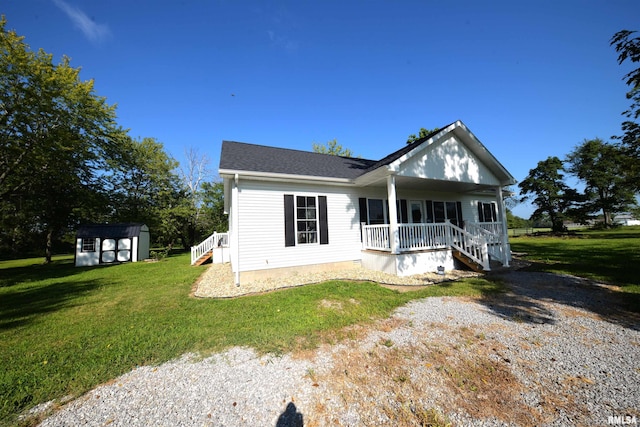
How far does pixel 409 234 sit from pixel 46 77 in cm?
2069

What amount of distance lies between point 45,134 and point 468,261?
75.6ft

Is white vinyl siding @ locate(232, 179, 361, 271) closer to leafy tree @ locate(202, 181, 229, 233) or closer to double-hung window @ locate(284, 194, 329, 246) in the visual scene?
double-hung window @ locate(284, 194, 329, 246)

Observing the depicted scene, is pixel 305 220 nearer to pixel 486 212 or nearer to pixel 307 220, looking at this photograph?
pixel 307 220

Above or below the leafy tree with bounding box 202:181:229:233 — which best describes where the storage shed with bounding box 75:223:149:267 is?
below

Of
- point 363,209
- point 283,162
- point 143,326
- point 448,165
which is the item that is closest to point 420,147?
point 448,165

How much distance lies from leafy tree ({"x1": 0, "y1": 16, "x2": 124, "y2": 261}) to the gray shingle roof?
11271mm

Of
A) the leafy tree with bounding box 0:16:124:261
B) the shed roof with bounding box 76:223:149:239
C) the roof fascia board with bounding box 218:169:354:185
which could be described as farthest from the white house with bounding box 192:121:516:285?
the shed roof with bounding box 76:223:149:239

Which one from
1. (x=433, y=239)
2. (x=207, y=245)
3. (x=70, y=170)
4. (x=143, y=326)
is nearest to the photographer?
(x=143, y=326)

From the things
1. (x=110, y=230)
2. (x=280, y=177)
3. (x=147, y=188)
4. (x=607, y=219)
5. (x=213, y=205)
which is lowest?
(x=607, y=219)

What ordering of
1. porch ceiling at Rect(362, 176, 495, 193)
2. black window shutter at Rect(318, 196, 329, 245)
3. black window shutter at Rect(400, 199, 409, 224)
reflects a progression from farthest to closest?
black window shutter at Rect(400, 199, 409, 224) < porch ceiling at Rect(362, 176, 495, 193) < black window shutter at Rect(318, 196, 329, 245)

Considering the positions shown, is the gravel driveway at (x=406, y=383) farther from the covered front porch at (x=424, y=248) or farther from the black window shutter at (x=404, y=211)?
the black window shutter at (x=404, y=211)

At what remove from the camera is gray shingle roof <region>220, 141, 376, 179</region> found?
8336mm

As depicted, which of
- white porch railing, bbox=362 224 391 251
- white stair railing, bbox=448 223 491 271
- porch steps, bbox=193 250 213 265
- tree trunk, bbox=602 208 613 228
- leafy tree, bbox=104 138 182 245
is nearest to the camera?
white stair railing, bbox=448 223 491 271

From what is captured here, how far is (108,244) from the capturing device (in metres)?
17.3
